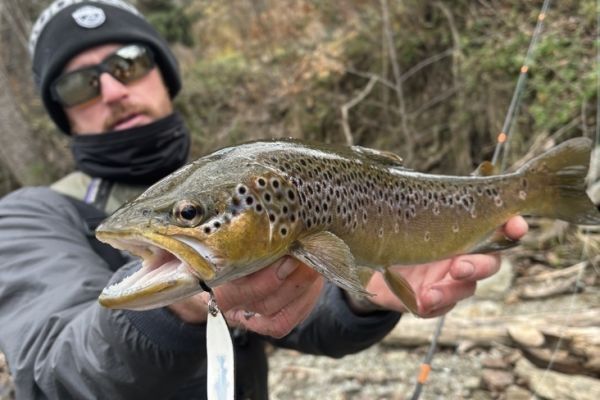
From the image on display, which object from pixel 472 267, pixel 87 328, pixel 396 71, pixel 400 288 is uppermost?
pixel 87 328

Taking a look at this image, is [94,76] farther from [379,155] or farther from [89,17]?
[379,155]

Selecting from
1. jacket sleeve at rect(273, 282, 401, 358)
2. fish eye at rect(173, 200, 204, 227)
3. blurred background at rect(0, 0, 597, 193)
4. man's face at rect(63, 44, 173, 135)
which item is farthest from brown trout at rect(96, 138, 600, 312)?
blurred background at rect(0, 0, 597, 193)

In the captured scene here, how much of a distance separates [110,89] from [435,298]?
2.19 metres

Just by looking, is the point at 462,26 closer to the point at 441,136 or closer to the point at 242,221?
the point at 441,136

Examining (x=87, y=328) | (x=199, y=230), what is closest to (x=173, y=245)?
(x=199, y=230)

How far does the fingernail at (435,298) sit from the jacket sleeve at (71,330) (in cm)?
100

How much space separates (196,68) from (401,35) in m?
4.99

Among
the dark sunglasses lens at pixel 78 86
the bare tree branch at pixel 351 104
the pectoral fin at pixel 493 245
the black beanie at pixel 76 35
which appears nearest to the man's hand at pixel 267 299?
the pectoral fin at pixel 493 245

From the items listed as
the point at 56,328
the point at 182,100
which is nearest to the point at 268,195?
the point at 56,328

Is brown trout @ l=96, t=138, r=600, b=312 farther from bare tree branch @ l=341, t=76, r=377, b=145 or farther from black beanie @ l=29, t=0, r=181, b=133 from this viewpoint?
bare tree branch @ l=341, t=76, r=377, b=145

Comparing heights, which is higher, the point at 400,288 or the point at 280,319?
the point at 280,319

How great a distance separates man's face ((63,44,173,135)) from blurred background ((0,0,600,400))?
9.64 feet

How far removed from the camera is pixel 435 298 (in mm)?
2189

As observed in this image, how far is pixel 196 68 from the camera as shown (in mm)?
11234
